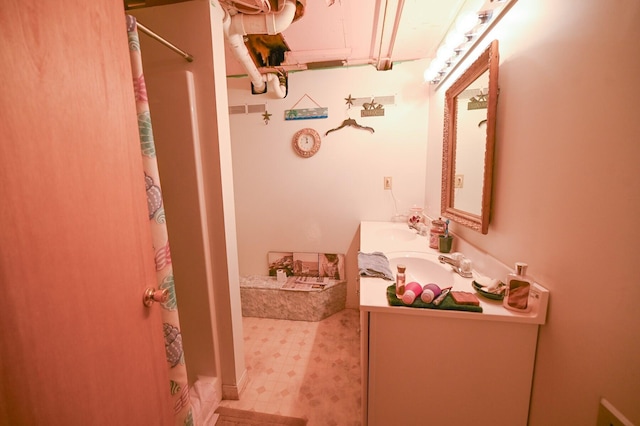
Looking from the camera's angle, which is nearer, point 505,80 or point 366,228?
point 505,80

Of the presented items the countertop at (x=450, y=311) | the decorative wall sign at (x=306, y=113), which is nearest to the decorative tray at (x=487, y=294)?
the countertop at (x=450, y=311)

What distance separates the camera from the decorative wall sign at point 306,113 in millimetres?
2047

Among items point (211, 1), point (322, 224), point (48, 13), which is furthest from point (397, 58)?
point (48, 13)

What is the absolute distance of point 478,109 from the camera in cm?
113

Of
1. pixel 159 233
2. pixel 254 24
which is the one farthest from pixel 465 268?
pixel 254 24

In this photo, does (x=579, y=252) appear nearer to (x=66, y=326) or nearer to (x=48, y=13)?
(x=66, y=326)

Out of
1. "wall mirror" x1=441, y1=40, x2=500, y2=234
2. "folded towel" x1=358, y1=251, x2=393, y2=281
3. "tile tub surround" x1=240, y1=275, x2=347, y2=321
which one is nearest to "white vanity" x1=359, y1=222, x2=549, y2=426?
"folded towel" x1=358, y1=251, x2=393, y2=281

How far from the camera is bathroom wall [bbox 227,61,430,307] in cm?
197

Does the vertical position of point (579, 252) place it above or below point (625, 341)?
above

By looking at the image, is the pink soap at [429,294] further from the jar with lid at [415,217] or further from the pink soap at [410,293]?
the jar with lid at [415,217]

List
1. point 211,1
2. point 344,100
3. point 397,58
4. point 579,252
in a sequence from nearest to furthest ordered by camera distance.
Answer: point 579,252, point 211,1, point 397,58, point 344,100

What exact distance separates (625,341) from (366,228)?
57.2 inches

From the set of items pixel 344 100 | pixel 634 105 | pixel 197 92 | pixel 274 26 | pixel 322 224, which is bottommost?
pixel 322 224

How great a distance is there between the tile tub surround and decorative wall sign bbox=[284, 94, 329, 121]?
159cm
